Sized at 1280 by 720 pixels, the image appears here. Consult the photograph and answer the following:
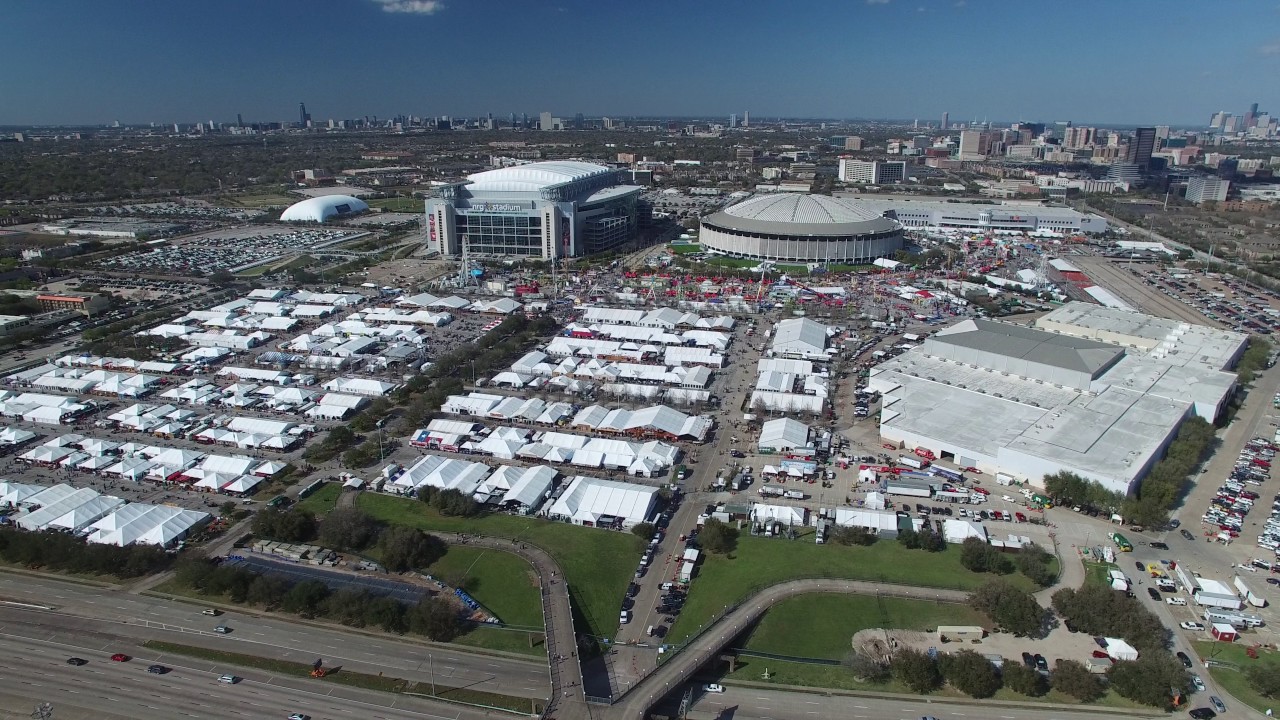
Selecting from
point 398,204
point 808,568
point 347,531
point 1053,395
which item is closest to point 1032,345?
point 1053,395

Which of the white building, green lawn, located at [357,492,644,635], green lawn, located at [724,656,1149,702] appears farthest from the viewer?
the white building

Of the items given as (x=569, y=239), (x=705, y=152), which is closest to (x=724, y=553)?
(x=569, y=239)

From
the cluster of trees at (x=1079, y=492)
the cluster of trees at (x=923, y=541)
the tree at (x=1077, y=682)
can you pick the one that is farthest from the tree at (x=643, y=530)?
the cluster of trees at (x=1079, y=492)

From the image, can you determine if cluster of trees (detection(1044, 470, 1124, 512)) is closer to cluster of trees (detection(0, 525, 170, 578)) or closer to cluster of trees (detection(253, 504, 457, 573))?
cluster of trees (detection(253, 504, 457, 573))

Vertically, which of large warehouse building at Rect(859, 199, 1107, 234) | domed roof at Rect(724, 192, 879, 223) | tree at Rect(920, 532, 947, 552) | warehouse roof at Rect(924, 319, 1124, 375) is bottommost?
tree at Rect(920, 532, 947, 552)

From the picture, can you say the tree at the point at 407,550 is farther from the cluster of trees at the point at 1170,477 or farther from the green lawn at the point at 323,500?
the cluster of trees at the point at 1170,477

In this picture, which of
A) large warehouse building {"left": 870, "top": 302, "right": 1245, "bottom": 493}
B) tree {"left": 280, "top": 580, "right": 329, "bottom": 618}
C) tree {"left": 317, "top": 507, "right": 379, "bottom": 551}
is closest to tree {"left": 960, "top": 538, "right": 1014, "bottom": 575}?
large warehouse building {"left": 870, "top": 302, "right": 1245, "bottom": 493}

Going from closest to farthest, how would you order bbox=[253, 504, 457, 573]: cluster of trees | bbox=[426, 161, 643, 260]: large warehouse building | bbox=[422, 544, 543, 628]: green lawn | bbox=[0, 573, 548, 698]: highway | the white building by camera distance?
bbox=[0, 573, 548, 698]: highway → bbox=[422, 544, 543, 628]: green lawn → bbox=[253, 504, 457, 573]: cluster of trees → the white building → bbox=[426, 161, 643, 260]: large warehouse building
